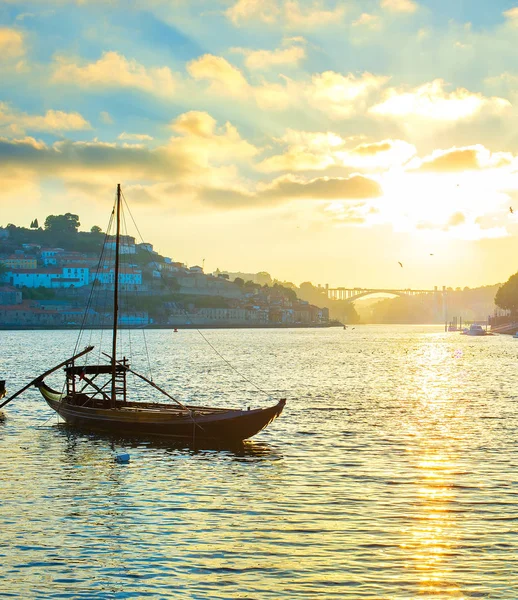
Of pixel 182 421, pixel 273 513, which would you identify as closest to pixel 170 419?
pixel 182 421

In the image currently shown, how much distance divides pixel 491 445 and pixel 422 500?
39.2 ft

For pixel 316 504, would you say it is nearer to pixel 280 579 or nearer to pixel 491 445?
pixel 280 579

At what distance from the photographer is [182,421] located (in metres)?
35.2

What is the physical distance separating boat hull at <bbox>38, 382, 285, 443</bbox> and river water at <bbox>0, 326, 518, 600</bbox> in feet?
2.61

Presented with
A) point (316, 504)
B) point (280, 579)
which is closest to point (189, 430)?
point (316, 504)

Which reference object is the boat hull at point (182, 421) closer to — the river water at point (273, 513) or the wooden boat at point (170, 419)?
the wooden boat at point (170, 419)

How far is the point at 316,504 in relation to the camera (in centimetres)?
2372

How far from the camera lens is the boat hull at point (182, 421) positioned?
34.5m

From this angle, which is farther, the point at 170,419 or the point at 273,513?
the point at 170,419

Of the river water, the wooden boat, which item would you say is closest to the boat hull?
the wooden boat

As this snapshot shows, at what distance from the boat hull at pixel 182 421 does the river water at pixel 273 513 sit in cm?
80

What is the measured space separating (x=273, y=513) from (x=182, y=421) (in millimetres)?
12885

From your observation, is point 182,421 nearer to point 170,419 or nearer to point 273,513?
point 170,419

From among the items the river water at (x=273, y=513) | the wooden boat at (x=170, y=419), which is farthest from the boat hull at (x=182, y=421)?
the river water at (x=273, y=513)
